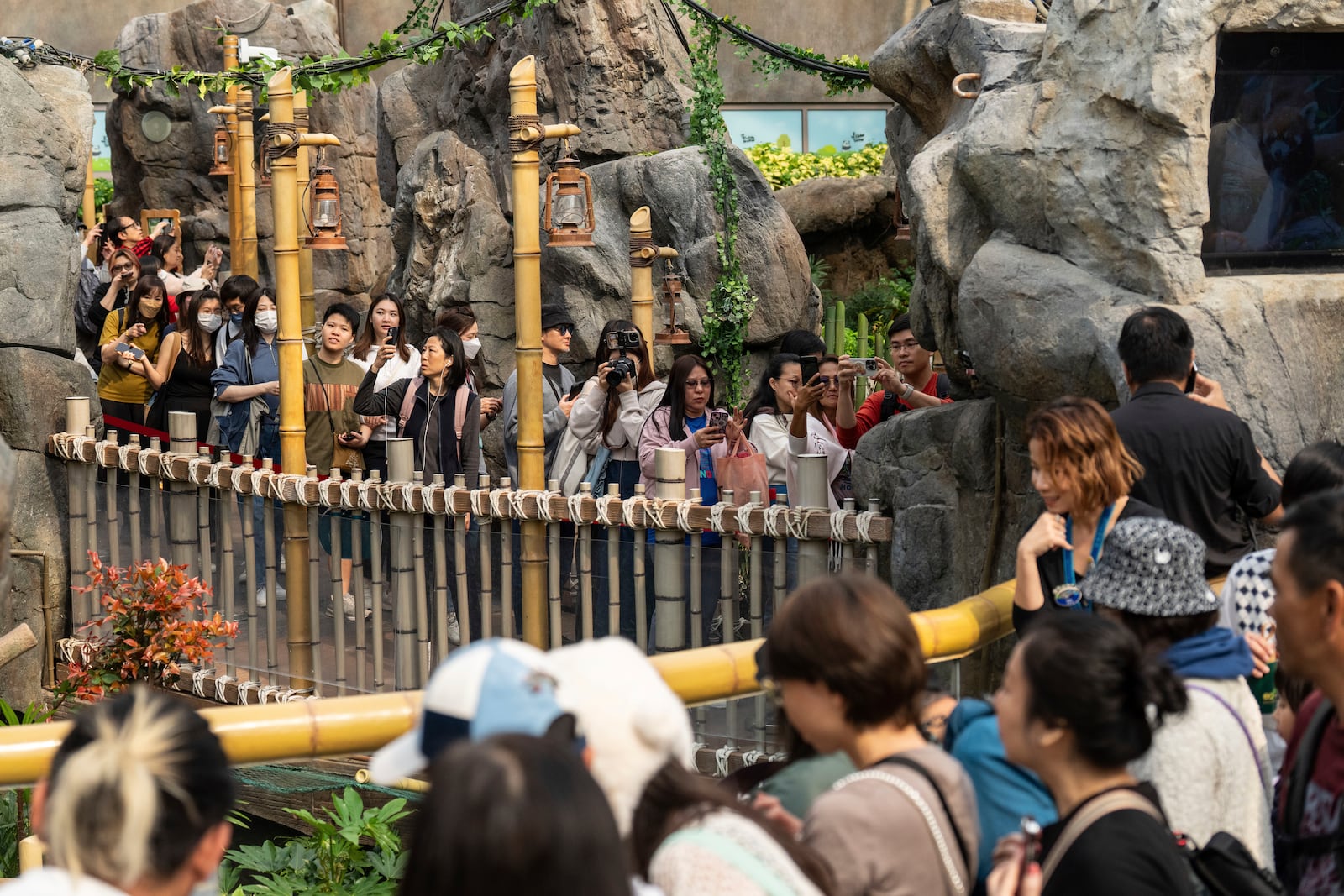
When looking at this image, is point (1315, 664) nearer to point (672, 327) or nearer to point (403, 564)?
point (403, 564)

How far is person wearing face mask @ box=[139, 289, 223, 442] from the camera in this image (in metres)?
7.73

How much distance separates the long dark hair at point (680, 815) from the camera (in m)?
1.77

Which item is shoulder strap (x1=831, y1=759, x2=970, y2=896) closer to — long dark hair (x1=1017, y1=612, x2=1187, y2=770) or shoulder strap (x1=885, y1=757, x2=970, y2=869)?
shoulder strap (x1=885, y1=757, x2=970, y2=869)

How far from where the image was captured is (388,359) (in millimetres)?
7449

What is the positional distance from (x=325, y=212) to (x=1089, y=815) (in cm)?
530

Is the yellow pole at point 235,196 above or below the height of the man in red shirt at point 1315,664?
above

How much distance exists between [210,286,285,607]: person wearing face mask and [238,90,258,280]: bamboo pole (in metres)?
1.79

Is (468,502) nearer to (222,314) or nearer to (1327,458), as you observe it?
(222,314)

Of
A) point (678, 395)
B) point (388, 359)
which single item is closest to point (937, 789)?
point (678, 395)

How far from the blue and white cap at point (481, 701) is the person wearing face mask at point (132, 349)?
21.9ft

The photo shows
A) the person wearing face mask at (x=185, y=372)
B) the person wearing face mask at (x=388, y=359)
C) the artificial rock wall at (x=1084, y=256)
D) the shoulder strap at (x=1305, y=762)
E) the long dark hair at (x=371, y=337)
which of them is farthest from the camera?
the person wearing face mask at (x=185, y=372)

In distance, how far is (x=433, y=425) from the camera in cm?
663

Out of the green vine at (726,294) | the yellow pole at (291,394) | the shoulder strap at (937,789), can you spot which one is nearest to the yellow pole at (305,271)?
the yellow pole at (291,394)

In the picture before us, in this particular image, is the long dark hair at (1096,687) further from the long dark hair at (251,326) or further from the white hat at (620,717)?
the long dark hair at (251,326)
